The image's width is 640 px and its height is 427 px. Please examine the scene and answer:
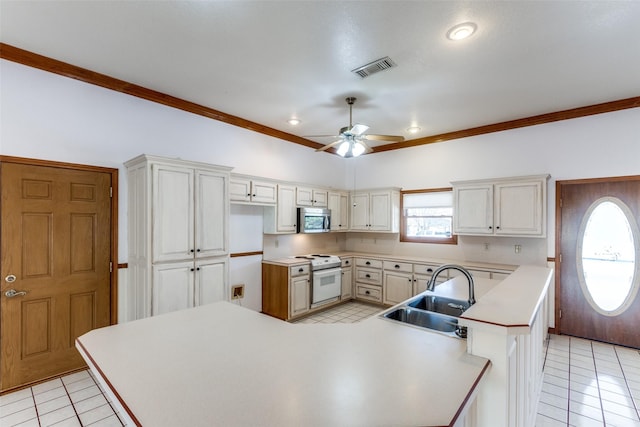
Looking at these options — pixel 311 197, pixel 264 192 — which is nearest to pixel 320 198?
pixel 311 197

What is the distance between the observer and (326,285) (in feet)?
16.0

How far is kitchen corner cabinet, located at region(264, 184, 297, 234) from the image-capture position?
4.55m

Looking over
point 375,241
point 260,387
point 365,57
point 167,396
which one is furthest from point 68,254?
point 375,241

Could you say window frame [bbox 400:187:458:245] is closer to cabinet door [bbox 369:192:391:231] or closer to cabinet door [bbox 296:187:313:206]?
cabinet door [bbox 369:192:391:231]

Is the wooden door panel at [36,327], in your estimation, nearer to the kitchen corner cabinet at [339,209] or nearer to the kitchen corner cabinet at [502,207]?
the kitchen corner cabinet at [339,209]

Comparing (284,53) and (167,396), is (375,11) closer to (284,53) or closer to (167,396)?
(284,53)

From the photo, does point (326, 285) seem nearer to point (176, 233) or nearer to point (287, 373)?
point (176, 233)

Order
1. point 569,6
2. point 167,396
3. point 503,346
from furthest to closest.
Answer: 1. point 569,6
2. point 503,346
3. point 167,396

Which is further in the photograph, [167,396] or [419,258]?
[419,258]

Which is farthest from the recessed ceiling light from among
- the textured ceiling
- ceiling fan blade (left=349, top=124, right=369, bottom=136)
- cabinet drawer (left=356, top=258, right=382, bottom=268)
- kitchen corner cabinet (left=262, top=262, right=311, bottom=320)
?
cabinet drawer (left=356, top=258, right=382, bottom=268)

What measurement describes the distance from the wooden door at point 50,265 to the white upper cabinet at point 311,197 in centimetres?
263

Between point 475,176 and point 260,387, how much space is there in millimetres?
4750

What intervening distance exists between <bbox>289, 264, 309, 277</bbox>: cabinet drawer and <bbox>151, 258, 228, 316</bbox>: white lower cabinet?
1.11m

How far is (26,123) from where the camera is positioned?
266cm
